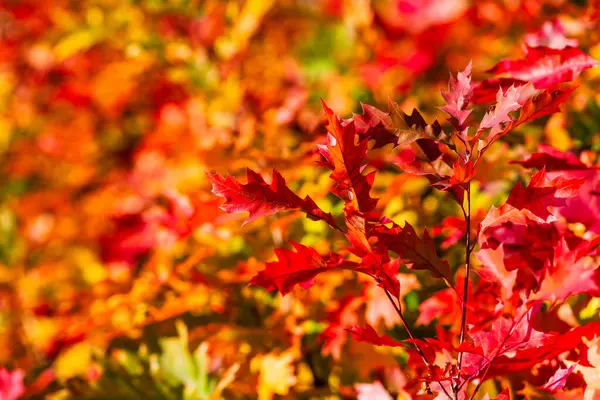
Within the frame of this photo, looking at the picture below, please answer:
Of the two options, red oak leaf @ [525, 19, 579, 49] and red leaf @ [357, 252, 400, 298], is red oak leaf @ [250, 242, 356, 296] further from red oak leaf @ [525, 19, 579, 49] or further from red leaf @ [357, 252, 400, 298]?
red oak leaf @ [525, 19, 579, 49]

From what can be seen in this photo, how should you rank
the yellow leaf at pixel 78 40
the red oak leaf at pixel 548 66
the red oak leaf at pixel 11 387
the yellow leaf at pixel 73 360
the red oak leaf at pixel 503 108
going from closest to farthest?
1. the red oak leaf at pixel 503 108
2. the red oak leaf at pixel 548 66
3. the red oak leaf at pixel 11 387
4. the yellow leaf at pixel 73 360
5. the yellow leaf at pixel 78 40

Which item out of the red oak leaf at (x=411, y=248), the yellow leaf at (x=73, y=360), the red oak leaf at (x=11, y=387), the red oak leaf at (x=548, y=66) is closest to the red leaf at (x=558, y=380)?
the red oak leaf at (x=411, y=248)

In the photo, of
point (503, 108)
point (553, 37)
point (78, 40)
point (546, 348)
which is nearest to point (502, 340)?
point (546, 348)

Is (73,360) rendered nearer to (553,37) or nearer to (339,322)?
(339,322)

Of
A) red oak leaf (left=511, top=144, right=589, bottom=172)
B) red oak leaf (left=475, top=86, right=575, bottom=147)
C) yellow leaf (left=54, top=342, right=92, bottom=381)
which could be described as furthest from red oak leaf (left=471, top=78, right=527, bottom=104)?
yellow leaf (left=54, top=342, right=92, bottom=381)

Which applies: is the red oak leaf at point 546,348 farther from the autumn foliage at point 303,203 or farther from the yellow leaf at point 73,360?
the yellow leaf at point 73,360

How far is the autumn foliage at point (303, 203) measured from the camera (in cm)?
70

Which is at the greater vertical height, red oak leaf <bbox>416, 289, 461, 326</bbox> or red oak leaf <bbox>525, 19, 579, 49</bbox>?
red oak leaf <bbox>525, 19, 579, 49</bbox>

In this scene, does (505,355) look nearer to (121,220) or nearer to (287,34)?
(121,220)

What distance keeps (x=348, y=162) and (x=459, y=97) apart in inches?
6.1

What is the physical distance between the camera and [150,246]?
1.86m

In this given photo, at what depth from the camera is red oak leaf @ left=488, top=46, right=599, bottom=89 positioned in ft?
2.77

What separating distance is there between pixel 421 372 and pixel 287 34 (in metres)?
1.95

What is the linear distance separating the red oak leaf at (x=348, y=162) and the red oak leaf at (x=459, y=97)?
111mm
